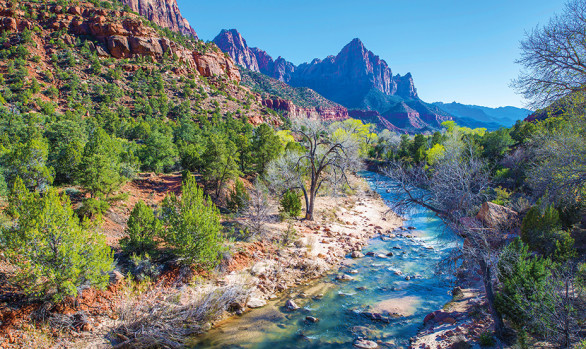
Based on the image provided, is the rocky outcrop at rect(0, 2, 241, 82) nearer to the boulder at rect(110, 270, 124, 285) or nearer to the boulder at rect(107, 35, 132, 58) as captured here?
the boulder at rect(107, 35, 132, 58)

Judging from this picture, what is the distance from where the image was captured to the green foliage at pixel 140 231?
1079 centimetres

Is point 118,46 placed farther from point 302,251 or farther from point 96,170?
point 302,251

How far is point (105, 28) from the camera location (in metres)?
60.9

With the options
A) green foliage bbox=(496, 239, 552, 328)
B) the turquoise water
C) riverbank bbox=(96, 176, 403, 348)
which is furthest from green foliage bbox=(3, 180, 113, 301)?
green foliage bbox=(496, 239, 552, 328)

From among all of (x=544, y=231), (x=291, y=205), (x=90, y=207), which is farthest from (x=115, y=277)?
(x=544, y=231)

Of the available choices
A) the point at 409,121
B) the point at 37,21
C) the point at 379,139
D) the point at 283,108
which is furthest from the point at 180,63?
the point at 409,121

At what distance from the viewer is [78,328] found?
785cm

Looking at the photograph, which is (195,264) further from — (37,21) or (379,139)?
(37,21)

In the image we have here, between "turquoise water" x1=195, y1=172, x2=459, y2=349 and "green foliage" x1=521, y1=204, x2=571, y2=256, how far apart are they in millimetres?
3795

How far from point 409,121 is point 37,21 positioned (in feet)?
534

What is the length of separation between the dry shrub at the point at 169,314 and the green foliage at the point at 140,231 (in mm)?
2112

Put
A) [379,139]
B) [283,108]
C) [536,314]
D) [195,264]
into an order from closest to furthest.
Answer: [536,314] → [195,264] → [379,139] → [283,108]

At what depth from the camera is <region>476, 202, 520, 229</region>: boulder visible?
13.2 metres

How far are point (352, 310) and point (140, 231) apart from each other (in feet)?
29.8
